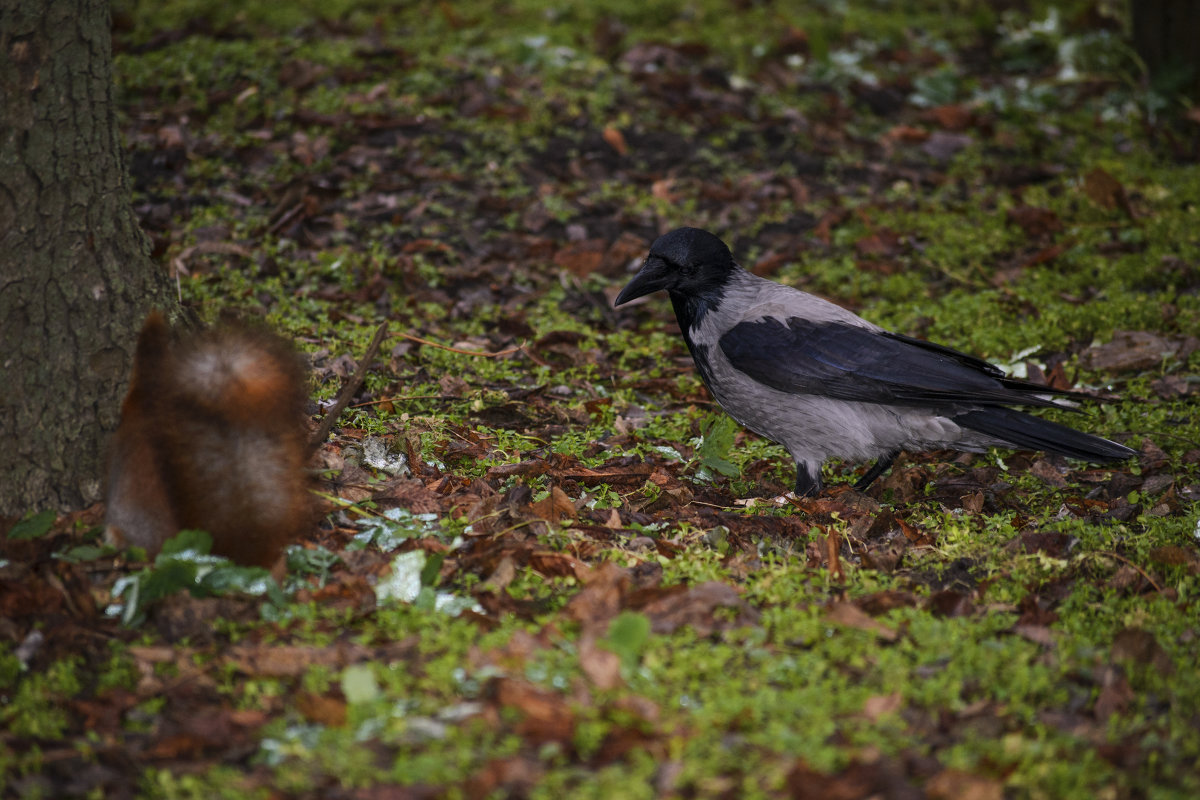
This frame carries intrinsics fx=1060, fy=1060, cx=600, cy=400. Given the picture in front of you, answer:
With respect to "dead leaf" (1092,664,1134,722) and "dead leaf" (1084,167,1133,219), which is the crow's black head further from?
"dead leaf" (1084,167,1133,219)

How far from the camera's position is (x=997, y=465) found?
18.6 feet

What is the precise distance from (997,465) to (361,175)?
5010mm

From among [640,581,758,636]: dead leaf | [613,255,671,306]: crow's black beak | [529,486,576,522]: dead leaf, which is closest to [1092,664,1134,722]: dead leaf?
[640,581,758,636]: dead leaf

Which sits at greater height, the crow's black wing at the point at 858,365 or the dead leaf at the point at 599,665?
the dead leaf at the point at 599,665

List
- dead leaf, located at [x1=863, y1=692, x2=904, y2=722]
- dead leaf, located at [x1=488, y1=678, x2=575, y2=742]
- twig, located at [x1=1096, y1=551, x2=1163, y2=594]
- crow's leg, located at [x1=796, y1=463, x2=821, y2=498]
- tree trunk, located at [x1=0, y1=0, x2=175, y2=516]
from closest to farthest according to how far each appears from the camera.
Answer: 1. dead leaf, located at [x1=488, y1=678, x2=575, y2=742]
2. dead leaf, located at [x1=863, y1=692, x2=904, y2=722]
3. tree trunk, located at [x1=0, y1=0, x2=175, y2=516]
4. twig, located at [x1=1096, y1=551, x2=1163, y2=594]
5. crow's leg, located at [x1=796, y1=463, x2=821, y2=498]

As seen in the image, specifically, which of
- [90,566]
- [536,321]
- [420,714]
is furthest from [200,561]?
[536,321]

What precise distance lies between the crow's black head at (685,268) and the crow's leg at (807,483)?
1058 millimetres

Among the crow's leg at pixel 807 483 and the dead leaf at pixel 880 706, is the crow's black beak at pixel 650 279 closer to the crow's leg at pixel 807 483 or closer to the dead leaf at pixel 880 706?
the crow's leg at pixel 807 483

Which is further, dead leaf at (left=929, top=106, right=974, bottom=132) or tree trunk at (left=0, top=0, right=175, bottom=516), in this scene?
dead leaf at (left=929, top=106, right=974, bottom=132)

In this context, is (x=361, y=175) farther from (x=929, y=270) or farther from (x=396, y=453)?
(x=929, y=270)

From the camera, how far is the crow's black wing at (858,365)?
16.8 ft

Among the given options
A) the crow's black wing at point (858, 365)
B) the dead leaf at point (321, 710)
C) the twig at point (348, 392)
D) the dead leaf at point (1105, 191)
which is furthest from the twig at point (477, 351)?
the dead leaf at point (1105, 191)

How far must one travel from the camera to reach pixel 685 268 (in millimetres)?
5797

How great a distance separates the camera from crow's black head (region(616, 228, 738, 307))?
577cm
